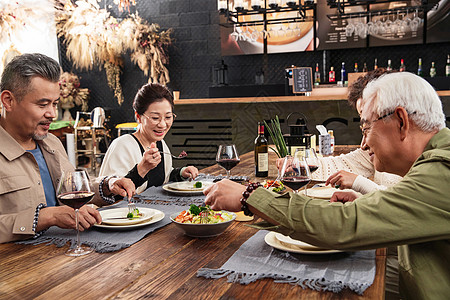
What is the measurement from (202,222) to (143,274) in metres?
0.35

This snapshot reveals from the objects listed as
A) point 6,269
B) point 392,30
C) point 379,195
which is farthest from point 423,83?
point 392,30

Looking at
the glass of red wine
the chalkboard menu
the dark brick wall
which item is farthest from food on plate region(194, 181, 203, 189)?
the dark brick wall

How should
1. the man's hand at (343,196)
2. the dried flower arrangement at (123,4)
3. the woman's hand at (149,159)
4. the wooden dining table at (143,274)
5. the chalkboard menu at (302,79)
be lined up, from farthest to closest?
the dried flower arrangement at (123,4), the chalkboard menu at (302,79), the woman's hand at (149,159), the man's hand at (343,196), the wooden dining table at (143,274)

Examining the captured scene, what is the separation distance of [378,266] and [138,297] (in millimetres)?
629

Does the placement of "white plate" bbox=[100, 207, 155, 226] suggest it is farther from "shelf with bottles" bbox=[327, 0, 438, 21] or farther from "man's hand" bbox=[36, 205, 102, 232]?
"shelf with bottles" bbox=[327, 0, 438, 21]

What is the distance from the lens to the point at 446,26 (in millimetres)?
6223

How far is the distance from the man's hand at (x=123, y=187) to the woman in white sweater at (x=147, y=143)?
0.68m

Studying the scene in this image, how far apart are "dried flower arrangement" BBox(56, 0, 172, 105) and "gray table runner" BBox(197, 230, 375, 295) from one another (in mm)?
6844

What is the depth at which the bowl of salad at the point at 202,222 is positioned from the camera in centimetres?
139

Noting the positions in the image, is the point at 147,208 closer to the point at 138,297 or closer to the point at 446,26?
the point at 138,297

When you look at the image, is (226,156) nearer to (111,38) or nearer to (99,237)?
(99,237)

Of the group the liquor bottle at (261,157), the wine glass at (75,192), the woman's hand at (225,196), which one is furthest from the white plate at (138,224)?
the liquor bottle at (261,157)

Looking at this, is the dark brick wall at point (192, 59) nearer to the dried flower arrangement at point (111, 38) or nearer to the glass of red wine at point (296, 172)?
the dried flower arrangement at point (111, 38)

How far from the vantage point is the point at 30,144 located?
2.02m
